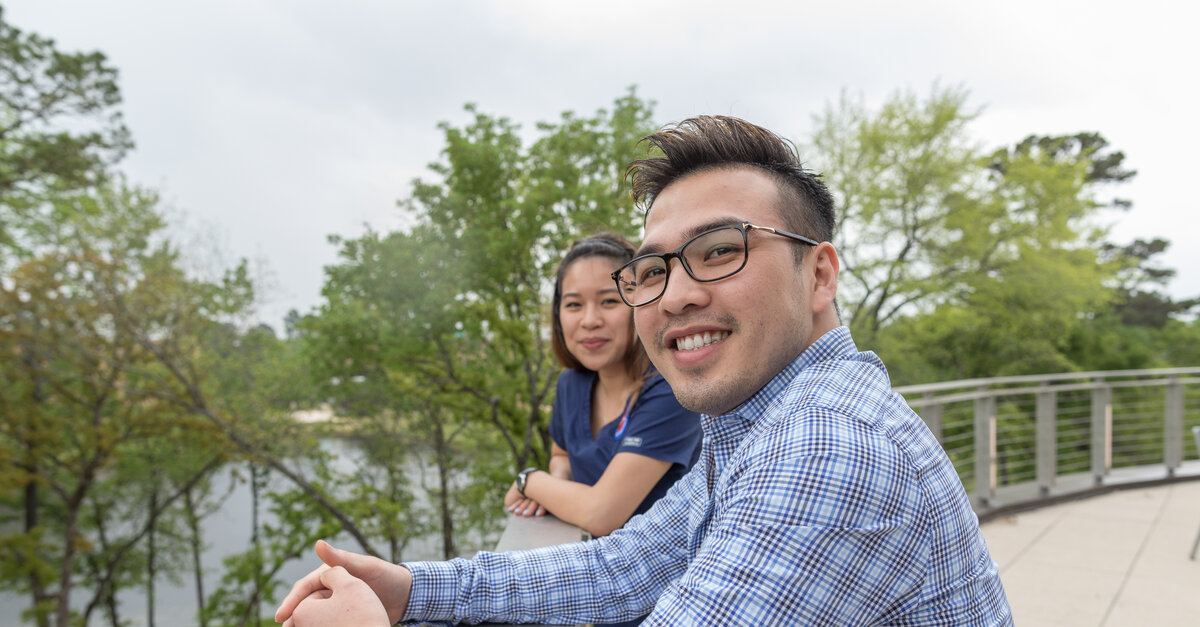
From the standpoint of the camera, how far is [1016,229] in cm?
2122

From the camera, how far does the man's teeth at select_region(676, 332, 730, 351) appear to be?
3.68 feet

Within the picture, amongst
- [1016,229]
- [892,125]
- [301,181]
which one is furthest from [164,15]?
[1016,229]

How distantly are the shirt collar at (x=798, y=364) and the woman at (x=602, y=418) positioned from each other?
0.63m

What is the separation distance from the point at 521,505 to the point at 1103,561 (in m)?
4.36

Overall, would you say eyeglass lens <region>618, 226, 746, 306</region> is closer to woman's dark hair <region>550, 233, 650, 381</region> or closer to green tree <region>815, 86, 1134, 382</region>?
woman's dark hair <region>550, 233, 650, 381</region>

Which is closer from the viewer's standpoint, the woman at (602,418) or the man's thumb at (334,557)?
the man's thumb at (334,557)

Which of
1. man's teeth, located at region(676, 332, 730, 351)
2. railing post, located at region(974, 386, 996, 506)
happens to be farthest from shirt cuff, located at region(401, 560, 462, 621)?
railing post, located at region(974, 386, 996, 506)

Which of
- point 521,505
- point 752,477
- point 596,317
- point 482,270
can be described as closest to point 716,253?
point 752,477

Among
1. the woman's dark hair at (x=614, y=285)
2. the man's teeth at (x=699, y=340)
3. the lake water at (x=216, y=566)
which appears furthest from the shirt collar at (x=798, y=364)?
the lake water at (x=216, y=566)

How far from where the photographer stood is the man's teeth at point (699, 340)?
1.12 meters

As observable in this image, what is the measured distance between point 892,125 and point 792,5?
6793 mm

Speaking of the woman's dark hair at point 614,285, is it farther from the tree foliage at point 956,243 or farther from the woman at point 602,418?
the tree foliage at point 956,243

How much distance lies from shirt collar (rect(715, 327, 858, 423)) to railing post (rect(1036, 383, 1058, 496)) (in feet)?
19.7

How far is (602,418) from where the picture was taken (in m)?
2.13
